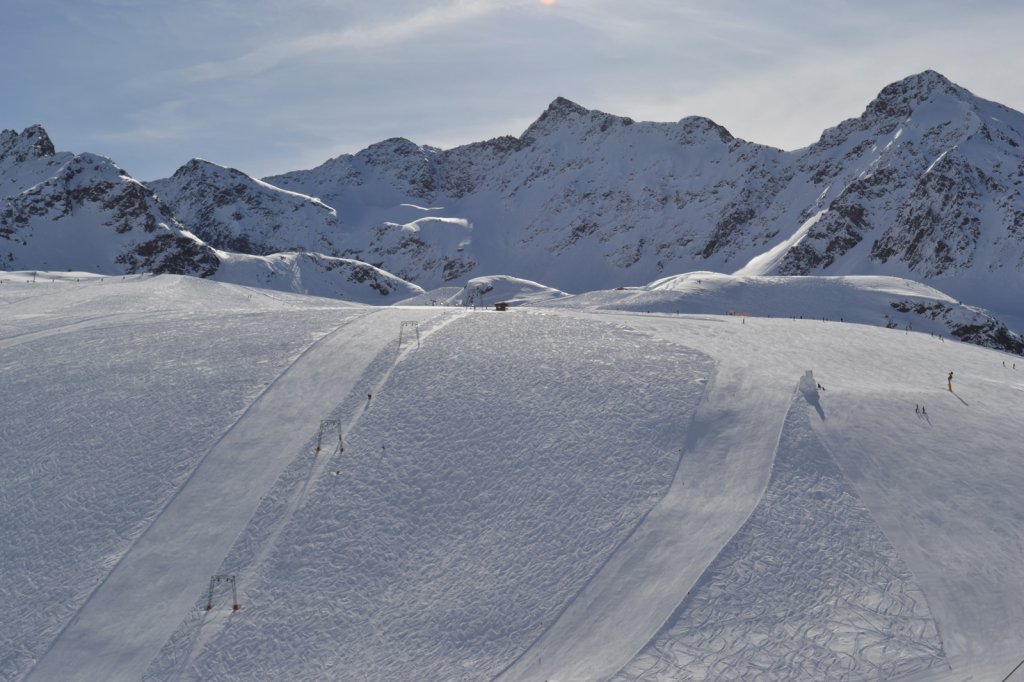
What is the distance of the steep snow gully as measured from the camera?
2334cm

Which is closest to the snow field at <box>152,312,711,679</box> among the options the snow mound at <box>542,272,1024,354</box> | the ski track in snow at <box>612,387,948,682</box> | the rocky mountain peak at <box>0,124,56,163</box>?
the ski track in snow at <box>612,387,948,682</box>

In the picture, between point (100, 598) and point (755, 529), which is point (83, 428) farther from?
point (755, 529)

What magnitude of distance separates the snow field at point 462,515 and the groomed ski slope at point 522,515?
0.10m

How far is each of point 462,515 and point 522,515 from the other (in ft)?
7.11

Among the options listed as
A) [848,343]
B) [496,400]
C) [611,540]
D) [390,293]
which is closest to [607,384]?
[496,400]

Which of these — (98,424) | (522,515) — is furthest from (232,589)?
(98,424)

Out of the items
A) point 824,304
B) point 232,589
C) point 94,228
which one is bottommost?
point 232,589

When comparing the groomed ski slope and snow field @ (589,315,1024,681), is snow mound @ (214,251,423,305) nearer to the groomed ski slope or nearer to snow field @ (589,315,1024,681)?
the groomed ski slope

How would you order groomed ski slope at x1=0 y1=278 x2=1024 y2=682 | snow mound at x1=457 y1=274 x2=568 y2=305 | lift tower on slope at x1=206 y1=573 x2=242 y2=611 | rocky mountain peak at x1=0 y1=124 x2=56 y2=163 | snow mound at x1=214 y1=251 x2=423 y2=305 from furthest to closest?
rocky mountain peak at x1=0 y1=124 x2=56 y2=163 < snow mound at x1=214 y1=251 x2=423 y2=305 < snow mound at x1=457 y1=274 x2=568 y2=305 < lift tower on slope at x1=206 y1=573 x2=242 y2=611 < groomed ski slope at x1=0 y1=278 x2=1024 y2=682

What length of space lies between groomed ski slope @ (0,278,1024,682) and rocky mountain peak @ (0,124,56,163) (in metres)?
181

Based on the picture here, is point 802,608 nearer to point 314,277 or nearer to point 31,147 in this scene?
point 314,277

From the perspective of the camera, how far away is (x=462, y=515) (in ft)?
93.7

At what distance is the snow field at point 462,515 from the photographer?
2344 centimetres

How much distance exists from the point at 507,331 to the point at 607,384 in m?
10.0
